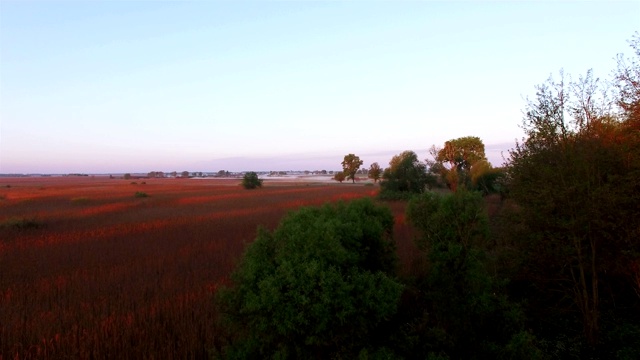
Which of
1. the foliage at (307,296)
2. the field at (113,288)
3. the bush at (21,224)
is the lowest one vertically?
the field at (113,288)

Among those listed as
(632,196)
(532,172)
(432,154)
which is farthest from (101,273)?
(432,154)

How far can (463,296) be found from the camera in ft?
18.1

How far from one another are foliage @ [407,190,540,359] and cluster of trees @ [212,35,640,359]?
0.02m

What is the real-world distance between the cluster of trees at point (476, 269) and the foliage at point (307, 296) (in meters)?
0.02

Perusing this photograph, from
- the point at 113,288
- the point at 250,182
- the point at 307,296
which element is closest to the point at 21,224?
the point at 113,288

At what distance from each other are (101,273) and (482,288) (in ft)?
28.5

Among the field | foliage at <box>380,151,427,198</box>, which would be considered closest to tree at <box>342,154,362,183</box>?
foliage at <box>380,151,427,198</box>

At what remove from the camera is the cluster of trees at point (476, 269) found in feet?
13.9

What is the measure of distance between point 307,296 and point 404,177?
3200 centimetres

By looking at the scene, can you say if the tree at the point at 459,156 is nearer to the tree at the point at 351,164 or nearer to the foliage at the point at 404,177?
the foliage at the point at 404,177

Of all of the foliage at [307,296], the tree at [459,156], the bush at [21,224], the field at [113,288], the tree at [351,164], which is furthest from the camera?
the tree at [351,164]

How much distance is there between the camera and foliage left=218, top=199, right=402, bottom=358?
4.12 meters

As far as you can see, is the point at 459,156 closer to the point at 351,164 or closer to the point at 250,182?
the point at 250,182

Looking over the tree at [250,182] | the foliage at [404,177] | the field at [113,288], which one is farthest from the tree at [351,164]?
the field at [113,288]
